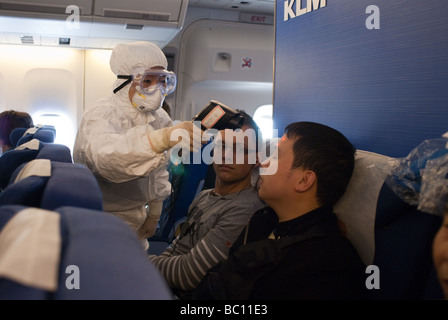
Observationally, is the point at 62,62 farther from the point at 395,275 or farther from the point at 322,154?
the point at 395,275

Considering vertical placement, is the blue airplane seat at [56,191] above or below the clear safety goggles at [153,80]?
below

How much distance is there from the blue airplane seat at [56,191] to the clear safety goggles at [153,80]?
4.66 ft

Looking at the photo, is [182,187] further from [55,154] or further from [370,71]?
[370,71]

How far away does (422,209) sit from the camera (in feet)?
4.03

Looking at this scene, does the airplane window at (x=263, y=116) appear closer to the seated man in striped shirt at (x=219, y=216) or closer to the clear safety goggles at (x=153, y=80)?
the clear safety goggles at (x=153, y=80)

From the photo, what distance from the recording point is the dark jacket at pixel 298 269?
4.56ft

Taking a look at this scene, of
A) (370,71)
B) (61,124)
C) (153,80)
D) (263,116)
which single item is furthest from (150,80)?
(263,116)

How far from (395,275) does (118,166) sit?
4.32ft

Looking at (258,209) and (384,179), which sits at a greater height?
(384,179)

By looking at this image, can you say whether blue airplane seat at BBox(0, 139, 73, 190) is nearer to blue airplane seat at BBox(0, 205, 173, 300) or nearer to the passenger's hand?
the passenger's hand

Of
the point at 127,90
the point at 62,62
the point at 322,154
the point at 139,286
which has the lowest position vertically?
the point at 139,286

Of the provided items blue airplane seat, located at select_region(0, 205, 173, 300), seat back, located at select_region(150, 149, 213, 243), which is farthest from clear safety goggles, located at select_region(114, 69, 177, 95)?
blue airplane seat, located at select_region(0, 205, 173, 300)

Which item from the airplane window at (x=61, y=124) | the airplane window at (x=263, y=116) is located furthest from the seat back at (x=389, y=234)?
the airplane window at (x=263, y=116)
